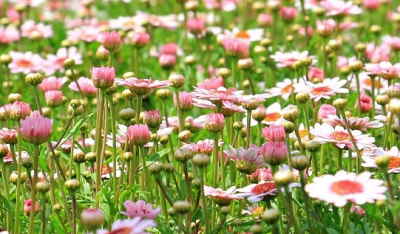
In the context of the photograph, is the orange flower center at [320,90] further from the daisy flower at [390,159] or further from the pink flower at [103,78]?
the pink flower at [103,78]

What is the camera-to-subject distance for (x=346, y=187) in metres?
1.66

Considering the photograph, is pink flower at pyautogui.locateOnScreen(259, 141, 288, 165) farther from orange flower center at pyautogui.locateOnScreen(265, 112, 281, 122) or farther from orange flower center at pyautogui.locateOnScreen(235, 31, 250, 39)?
orange flower center at pyautogui.locateOnScreen(235, 31, 250, 39)

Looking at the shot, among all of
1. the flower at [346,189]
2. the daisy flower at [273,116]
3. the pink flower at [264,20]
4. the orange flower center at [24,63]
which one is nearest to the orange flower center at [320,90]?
the daisy flower at [273,116]

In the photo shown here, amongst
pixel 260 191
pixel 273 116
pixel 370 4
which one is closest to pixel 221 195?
pixel 260 191

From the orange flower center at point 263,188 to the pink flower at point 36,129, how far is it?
0.48 meters

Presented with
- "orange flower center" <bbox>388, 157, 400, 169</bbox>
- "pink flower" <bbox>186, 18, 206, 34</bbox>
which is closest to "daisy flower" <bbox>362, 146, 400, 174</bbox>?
"orange flower center" <bbox>388, 157, 400, 169</bbox>

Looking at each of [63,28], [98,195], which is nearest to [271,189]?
[98,195]

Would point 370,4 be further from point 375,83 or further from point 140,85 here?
point 140,85

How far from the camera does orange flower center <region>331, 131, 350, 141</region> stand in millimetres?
2018

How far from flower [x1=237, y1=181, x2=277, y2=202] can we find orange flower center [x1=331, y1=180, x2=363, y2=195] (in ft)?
0.66

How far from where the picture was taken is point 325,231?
1.87 meters

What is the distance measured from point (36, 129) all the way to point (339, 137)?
0.73 m

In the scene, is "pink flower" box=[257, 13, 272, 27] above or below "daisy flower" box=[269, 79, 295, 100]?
above

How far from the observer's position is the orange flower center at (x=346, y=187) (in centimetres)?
164
